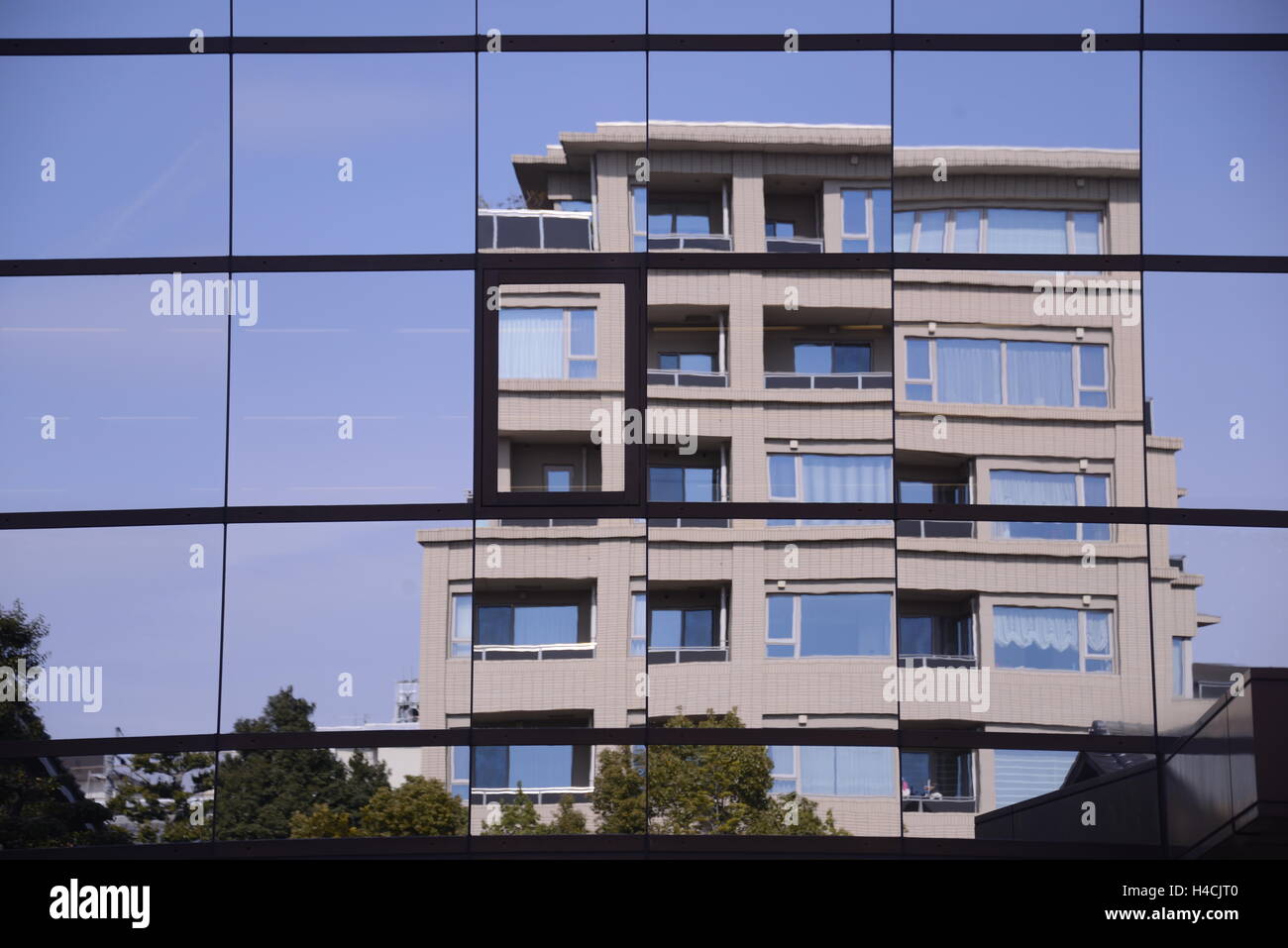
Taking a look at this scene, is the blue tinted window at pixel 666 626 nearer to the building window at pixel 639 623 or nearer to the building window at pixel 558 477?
the building window at pixel 639 623

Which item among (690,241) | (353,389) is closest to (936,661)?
(690,241)

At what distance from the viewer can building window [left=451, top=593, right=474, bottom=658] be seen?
42.1ft

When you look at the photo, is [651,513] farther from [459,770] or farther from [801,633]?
[459,770]

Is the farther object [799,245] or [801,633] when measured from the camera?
[799,245]

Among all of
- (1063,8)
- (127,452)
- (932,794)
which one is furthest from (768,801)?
(1063,8)

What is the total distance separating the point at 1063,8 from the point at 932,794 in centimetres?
620

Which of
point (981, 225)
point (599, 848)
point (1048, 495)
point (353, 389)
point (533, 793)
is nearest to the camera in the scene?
point (599, 848)

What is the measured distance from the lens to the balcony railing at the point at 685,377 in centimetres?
1319

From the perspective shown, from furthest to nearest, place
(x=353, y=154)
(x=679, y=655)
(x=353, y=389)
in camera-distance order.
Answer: (x=353, y=154), (x=353, y=389), (x=679, y=655)

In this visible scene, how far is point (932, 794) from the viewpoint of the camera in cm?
1267

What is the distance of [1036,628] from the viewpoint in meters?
12.9

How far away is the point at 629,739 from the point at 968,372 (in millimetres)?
3803

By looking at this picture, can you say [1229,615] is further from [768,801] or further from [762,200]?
[762,200]
